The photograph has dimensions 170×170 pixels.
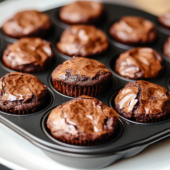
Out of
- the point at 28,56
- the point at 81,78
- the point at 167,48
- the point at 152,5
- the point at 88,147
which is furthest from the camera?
the point at 152,5

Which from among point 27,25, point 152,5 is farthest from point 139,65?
point 152,5

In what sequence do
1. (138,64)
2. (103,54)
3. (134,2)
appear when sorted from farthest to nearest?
1. (134,2)
2. (103,54)
3. (138,64)

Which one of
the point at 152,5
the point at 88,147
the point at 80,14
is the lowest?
the point at 152,5

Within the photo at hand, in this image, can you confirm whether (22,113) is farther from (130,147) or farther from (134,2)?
(134,2)

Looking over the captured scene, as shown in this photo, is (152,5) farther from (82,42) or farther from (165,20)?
(82,42)

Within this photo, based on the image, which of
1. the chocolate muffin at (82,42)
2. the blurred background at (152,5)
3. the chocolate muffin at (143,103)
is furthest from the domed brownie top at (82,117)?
the blurred background at (152,5)

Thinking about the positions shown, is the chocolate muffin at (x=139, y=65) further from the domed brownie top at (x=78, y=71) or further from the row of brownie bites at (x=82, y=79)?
the domed brownie top at (x=78, y=71)

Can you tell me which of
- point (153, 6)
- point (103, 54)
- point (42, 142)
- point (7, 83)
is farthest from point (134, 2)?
point (42, 142)
